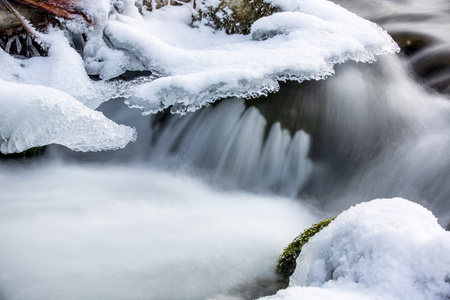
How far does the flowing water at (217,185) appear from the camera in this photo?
275 cm

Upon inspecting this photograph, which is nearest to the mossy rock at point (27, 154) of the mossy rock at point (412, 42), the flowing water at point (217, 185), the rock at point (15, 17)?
the flowing water at point (217, 185)

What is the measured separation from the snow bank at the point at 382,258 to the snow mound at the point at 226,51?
2.58 meters

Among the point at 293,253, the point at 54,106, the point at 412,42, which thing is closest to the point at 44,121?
the point at 54,106

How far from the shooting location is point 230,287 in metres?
2.71

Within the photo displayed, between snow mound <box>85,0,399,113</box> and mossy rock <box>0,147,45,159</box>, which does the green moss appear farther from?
mossy rock <box>0,147,45,159</box>

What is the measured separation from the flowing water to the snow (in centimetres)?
20

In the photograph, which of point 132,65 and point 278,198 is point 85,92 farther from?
point 278,198

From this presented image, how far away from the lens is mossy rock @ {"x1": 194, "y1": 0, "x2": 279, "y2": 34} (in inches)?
234

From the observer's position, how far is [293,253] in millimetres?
2797

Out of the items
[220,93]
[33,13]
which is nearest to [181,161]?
[220,93]

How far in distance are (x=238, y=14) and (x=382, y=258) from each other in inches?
199

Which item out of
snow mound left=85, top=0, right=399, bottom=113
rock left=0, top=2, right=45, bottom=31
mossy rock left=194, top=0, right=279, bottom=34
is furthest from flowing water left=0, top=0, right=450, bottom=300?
mossy rock left=194, top=0, right=279, bottom=34

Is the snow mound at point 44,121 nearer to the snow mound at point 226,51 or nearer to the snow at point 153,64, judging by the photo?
the snow at point 153,64

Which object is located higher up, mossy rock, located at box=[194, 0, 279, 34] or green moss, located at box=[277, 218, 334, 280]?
mossy rock, located at box=[194, 0, 279, 34]
